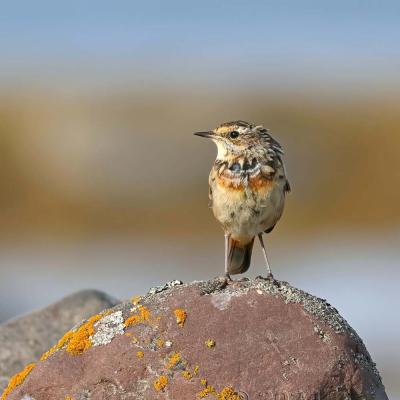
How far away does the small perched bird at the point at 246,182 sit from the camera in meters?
9.27

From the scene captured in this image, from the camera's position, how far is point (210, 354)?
761cm

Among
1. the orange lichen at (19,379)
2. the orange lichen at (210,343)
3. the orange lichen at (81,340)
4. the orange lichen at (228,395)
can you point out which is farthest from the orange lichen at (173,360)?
the orange lichen at (19,379)

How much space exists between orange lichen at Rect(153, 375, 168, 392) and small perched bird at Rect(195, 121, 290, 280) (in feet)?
5.79

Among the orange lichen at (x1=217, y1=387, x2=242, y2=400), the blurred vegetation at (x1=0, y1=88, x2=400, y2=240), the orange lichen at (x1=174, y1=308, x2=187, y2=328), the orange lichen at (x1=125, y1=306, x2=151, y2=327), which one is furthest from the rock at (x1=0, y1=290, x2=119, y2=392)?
the blurred vegetation at (x1=0, y1=88, x2=400, y2=240)

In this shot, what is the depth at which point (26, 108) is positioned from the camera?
39.6 metres

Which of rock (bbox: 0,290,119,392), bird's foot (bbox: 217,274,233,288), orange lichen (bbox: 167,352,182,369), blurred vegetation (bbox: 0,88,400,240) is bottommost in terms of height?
blurred vegetation (bbox: 0,88,400,240)

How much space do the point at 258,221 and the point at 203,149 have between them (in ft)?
84.1

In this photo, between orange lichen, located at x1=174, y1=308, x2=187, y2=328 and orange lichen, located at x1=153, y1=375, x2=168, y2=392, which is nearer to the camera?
orange lichen, located at x1=153, y1=375, x2=168, y2=392

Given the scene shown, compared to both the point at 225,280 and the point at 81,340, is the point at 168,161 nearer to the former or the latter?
the point at 225,280

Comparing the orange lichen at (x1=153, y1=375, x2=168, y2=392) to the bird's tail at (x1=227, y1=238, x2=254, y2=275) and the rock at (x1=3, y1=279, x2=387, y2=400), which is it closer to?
the rock at (x1=3, y1=279, x2=387, y2=400)

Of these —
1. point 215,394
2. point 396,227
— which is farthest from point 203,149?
point 215,394

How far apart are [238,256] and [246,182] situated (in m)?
0.99

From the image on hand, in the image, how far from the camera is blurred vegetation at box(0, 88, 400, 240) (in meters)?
33.7

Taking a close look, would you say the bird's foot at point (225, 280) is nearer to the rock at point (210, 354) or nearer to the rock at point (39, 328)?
the rock at point (210, 354)
